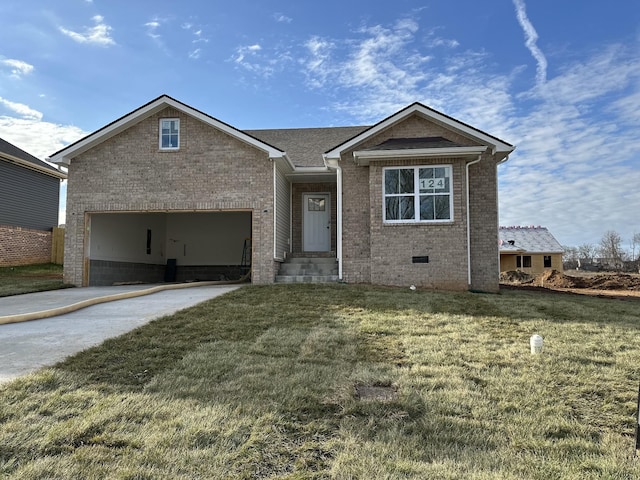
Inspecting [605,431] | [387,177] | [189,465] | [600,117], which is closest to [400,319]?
[605,431]

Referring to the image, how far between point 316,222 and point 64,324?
1079cm

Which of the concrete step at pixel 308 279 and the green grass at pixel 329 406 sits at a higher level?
the concrete step at pixel 308 279

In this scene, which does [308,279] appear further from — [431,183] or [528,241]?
[528,241]

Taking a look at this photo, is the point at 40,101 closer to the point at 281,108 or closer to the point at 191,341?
the point at 281,108

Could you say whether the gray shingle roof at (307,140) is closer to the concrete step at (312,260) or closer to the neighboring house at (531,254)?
the concrete step at (312,260)

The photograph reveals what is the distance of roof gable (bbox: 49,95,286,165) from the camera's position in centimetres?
1371

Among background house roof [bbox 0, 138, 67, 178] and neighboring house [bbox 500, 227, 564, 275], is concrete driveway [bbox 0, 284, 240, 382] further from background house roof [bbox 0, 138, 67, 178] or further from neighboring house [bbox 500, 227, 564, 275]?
neighboring house [bbox 500, 227, 564, 275]

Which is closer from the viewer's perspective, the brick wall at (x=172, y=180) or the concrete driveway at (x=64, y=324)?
the concrete driveway at (x=64, y=324)

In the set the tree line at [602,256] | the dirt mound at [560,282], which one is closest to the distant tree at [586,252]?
the tree line at [602,256]

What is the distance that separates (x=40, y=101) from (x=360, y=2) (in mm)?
11840

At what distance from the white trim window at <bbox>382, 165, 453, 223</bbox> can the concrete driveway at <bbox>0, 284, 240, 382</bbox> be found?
18.5 feet

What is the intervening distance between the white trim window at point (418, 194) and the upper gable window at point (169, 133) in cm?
646

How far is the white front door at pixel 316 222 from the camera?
1722cm

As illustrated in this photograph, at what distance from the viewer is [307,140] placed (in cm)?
1848
